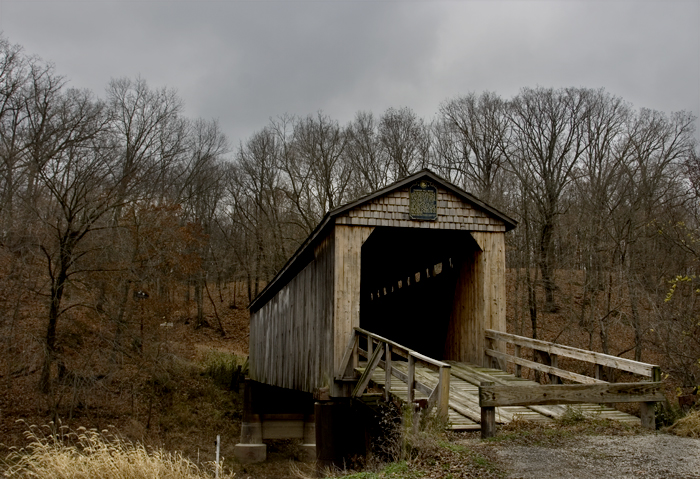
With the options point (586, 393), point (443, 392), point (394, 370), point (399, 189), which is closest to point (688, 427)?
point (586, 393)

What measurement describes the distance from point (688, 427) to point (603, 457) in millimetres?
1988

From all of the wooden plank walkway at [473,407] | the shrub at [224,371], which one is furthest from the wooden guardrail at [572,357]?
the shrub at [224,371]

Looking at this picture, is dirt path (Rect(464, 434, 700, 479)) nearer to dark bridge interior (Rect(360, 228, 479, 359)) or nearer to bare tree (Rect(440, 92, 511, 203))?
dark bridge interior (Rect(360, 228, 479, 359))

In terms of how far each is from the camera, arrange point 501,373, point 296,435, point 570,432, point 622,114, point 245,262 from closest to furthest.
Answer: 1. point 570,432
2. point 501,373
3. point 296,435
4. point 622,114
5. point 245,262

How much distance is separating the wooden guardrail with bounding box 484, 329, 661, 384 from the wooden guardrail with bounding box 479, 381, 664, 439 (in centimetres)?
19

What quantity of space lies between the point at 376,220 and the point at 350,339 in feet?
7.02

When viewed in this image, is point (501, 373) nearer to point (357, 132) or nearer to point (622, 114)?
point (622, 114)

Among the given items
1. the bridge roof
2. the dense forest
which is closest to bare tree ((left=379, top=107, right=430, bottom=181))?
the dense forest

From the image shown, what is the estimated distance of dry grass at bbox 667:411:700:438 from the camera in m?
7.39

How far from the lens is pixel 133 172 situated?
925 inches

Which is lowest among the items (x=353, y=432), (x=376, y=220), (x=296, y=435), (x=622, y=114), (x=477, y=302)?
(x=296, y=435)

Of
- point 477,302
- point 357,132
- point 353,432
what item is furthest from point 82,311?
point 357,132

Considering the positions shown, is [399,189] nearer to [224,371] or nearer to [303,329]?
[303,329]

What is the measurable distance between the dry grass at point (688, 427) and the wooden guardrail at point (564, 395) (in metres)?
0.26
